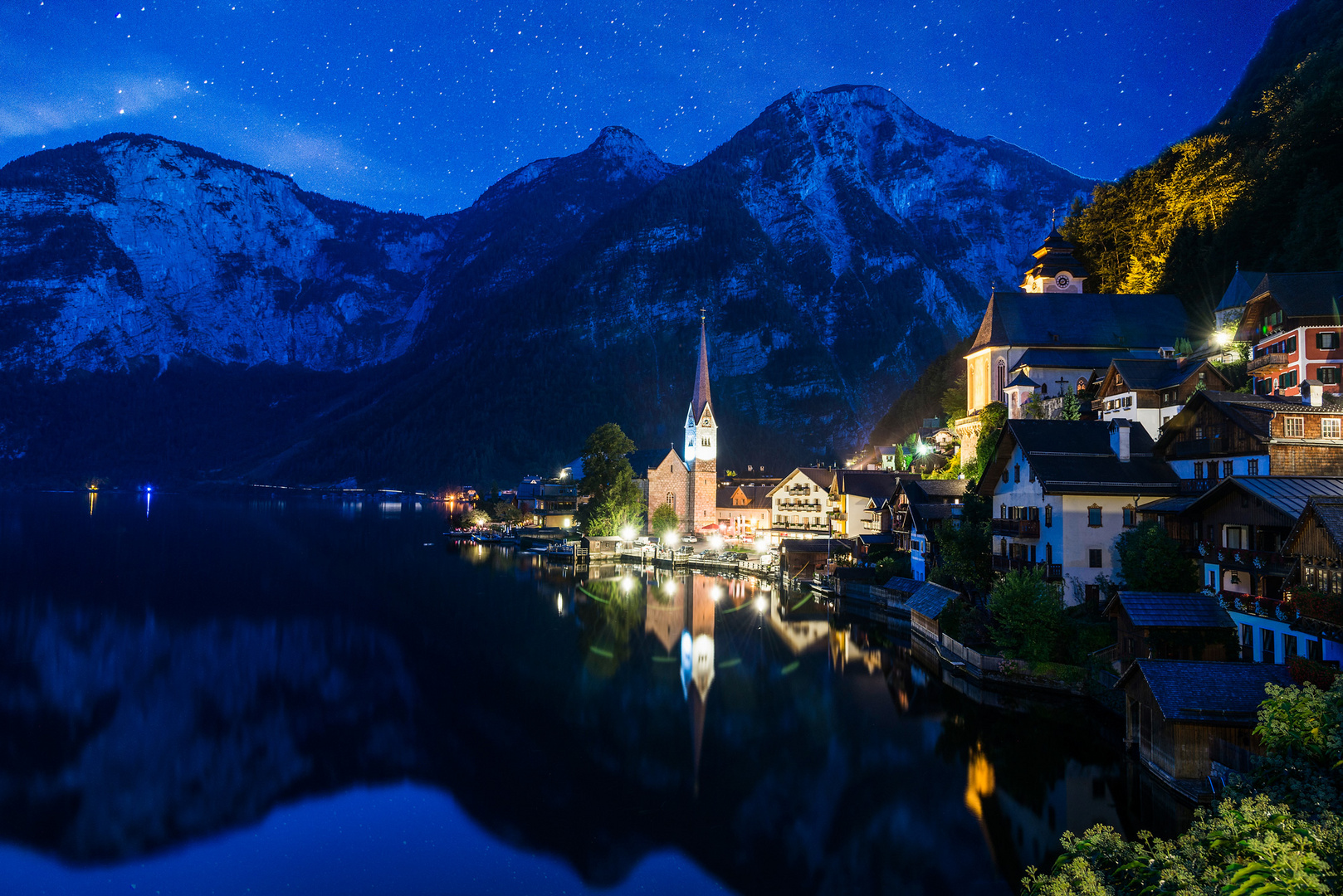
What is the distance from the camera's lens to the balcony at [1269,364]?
4056cm

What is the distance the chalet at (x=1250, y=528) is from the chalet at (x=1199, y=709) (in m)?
4.10

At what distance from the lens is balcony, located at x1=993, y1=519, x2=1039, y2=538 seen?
126 feet

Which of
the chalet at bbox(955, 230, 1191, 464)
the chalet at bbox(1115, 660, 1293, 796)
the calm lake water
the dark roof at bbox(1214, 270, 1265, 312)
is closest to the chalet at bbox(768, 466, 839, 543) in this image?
the chalet at bbox(955, 230, 1191, 464)

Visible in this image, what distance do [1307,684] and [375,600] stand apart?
59.1 meters

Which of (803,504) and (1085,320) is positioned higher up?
(1085,320)

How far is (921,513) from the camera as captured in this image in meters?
53.4

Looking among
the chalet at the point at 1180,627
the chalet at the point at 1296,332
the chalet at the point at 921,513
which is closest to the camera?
the chalet at the point at 1180,627

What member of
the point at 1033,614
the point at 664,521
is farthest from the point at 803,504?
the point at 1033,614

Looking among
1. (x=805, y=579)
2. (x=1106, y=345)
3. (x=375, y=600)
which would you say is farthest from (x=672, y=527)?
(x=1106, y=345)

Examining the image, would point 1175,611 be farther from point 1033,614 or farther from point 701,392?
point 701,392

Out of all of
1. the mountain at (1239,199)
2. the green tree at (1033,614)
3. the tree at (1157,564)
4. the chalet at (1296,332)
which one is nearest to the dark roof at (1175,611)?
the tree at (1157,564)

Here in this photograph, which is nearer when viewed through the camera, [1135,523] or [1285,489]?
[1285,489]

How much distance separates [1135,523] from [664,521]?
7111 centimetres

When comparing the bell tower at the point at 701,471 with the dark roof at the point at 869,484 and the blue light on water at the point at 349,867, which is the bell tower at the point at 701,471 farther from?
the blue light on water at the point at 349,867
